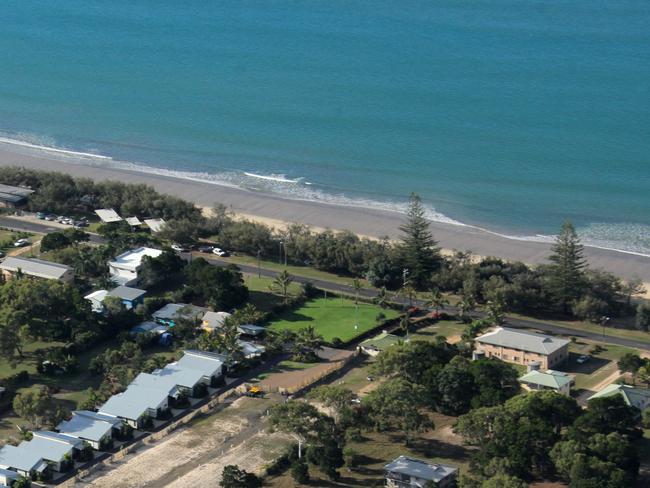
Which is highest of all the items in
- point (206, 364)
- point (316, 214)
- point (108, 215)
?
point (316, 214)

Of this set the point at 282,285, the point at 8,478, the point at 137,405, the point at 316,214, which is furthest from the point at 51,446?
the point at 316,214

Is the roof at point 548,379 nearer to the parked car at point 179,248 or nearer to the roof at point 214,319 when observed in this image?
the roof at point 214,319

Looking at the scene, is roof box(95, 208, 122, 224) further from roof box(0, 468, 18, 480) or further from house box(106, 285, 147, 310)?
roof box(0, 468, 18, 480)

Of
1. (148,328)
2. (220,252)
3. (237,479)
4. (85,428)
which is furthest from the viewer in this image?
(220,252)

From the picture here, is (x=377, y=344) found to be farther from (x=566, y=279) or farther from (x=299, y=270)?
(x=299, y=270)

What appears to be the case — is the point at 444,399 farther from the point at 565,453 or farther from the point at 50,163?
the point at 50,163

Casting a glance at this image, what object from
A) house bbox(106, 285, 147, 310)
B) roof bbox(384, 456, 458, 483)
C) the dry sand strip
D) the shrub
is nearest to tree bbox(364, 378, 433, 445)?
roof bbox(384, 456, 458, 483)

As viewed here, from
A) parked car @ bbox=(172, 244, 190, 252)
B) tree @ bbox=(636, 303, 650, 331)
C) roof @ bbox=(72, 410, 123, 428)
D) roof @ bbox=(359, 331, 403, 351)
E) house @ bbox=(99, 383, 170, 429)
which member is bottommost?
roof @ bbox=(72, 410, 123, 428)
